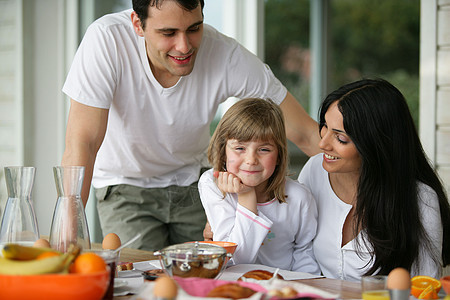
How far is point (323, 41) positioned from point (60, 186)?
188 inches

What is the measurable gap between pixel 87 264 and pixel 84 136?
40.2 inches

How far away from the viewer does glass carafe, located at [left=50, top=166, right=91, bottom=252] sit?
1.29 metres

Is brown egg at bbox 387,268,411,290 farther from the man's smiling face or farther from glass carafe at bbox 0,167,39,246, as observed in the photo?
the man's smiling face

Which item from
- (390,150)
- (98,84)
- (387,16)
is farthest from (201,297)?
(387,16)

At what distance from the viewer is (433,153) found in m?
3.20

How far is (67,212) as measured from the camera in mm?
1309

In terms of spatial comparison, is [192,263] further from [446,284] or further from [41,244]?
[446,284]

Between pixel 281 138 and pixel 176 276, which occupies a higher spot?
pixel 281 138

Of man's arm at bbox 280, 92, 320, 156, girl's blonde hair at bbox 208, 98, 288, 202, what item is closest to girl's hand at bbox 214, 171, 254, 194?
girl's blonde hair at bbox 208, 98, 288, 202

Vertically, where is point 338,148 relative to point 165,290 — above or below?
above

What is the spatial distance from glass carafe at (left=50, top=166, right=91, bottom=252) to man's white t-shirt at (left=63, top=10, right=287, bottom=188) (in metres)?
0.81

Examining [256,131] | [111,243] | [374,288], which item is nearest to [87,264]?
[111,243]

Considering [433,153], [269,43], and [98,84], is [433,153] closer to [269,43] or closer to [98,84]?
[98,84]

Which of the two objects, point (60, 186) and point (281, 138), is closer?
point (60, 186)
